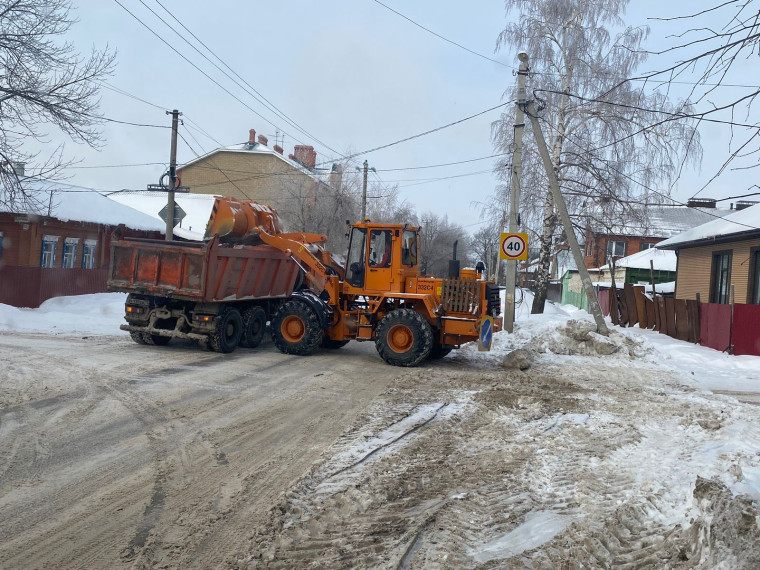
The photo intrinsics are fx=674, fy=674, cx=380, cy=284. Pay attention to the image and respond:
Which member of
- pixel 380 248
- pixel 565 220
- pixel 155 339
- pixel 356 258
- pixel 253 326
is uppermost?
pixel 565 220

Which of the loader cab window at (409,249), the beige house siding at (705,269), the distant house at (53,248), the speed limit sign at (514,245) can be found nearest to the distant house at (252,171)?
the distant house at (53,248)

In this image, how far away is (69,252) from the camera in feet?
84.2

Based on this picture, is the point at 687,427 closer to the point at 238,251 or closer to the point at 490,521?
the point at 490,521

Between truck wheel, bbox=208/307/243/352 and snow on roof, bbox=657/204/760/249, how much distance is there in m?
13.4

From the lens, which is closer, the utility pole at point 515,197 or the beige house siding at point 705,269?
the utility pole at point 515,197

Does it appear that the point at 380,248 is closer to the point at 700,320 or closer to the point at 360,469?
the point at 360,469

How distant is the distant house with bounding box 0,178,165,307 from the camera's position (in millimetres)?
20750

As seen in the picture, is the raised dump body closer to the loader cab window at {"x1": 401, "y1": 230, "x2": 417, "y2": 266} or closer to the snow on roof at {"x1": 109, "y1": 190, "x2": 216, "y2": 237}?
the loader cab window at {"x1": 401, "y1": 230, "x2": 417, "y2": 266}

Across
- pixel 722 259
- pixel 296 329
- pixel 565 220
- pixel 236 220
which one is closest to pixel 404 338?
pixel 296 329

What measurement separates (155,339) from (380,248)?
5014 millimetres

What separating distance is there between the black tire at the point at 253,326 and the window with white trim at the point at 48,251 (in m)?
13.1

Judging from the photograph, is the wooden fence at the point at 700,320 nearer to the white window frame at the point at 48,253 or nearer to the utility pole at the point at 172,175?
the utility pole at the point at 172,175

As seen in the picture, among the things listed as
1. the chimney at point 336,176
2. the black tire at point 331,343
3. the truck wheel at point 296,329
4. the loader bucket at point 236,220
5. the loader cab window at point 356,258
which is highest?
the chimney at point 336,176

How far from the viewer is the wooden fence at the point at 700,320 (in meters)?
15.6
